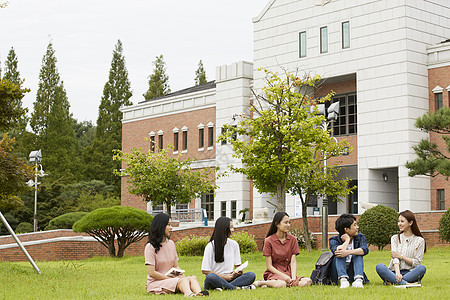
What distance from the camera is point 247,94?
4428cm

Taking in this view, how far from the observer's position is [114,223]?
1003 inches

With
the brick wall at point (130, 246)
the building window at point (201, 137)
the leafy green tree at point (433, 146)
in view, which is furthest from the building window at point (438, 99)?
the building window at point (201, 137)

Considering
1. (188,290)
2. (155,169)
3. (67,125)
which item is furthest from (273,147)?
(67,125)

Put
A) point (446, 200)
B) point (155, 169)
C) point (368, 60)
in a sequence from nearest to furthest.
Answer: point (155, 169) → point (446, 200) → point (368, 60)

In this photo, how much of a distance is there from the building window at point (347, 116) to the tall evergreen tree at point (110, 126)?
27.0 metres

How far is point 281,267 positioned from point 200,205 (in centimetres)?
3551

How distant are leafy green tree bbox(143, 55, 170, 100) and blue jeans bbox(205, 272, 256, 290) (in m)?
57.1

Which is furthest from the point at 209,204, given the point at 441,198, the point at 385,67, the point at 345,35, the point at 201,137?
the point at 441,198

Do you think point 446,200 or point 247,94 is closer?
point 446,200

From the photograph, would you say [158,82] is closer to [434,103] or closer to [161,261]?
[434,103]

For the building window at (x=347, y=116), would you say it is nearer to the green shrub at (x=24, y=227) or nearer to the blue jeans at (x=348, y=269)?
the green shrub at (x=24, y=227)

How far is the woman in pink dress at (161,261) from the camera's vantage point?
10.4 m

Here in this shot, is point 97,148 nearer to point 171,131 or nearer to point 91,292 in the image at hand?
point 171,131

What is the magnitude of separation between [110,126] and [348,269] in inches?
2101
